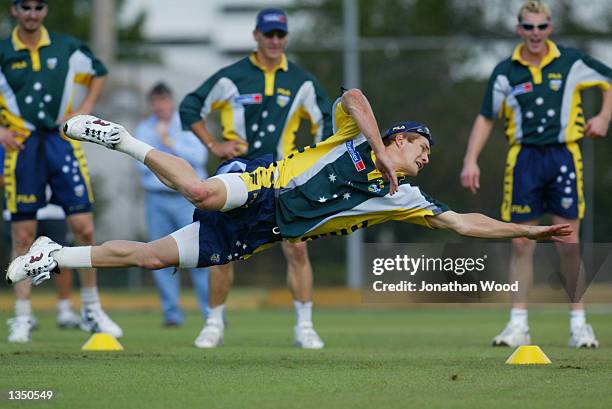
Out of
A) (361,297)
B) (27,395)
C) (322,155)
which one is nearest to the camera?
(27,395)

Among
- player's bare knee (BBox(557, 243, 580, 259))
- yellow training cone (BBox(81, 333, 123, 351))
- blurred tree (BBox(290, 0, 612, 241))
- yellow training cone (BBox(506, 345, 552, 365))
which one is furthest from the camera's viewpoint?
blurred tree (BBox(290, 0, 612, 241))

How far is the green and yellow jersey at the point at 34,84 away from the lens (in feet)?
35.0

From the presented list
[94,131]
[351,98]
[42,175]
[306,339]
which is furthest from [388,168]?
[42,175]

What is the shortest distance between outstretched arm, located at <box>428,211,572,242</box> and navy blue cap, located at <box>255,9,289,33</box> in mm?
2788

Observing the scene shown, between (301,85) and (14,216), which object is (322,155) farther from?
(14,216)

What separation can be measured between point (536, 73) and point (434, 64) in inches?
353

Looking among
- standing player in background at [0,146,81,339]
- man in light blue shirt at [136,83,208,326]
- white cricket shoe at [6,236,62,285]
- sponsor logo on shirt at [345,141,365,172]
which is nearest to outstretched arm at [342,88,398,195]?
sponsor logo on shirt at [345,141,365,172]

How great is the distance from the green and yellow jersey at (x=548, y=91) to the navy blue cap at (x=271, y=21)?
1881mm

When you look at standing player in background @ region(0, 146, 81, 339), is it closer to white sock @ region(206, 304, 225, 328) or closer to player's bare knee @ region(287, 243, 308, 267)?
white sock @ region(206, 304, 225, 328)

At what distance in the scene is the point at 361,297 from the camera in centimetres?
1856

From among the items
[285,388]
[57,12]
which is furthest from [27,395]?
[57,12]

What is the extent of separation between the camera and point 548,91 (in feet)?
35.1

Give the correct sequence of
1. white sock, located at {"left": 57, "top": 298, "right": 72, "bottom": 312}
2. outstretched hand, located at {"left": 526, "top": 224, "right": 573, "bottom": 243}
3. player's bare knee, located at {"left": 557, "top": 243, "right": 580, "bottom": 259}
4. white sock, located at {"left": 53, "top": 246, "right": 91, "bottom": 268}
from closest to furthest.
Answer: outstretched hand, located at {"left": 526, "top": 224, "right": 573, "bottom": 243} < white sock, located at {"left": 53, "top": 246, "right": 91, "bottom": 268} < player's bare knee, located at {"left": 557, "top": 243, "right": 580, "bottom": 259} < white sock, located at {"left": 57, "top": 298, "right": 72, "bottom": 312}

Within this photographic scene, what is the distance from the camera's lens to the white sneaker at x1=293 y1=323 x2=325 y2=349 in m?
10.3
